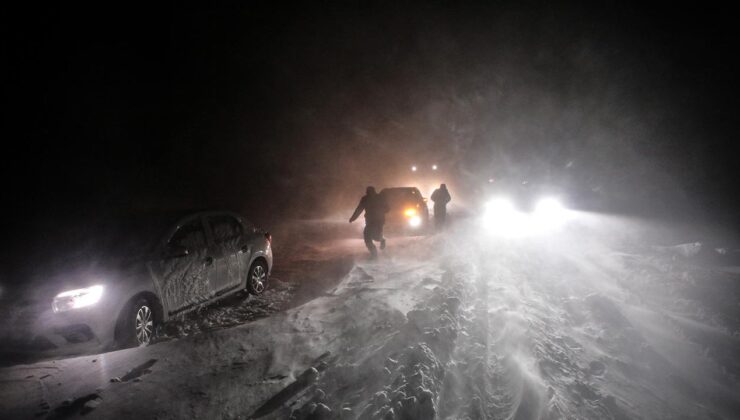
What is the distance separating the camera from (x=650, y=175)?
2145cm

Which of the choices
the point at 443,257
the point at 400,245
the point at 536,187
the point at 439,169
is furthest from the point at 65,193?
the point at 439,169

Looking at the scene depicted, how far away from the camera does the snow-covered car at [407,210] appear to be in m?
13.6

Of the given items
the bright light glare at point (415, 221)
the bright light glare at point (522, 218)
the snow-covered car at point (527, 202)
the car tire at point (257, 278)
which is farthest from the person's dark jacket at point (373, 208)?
the snow-covered car at point (527, 202)

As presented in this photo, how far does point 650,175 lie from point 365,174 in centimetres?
2571

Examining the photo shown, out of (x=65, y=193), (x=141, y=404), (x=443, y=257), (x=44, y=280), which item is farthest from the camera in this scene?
(x=65, y=193)

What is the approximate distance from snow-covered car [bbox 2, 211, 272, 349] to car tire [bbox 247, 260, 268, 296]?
20cm

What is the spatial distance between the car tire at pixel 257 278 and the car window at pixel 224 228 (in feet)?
2.47

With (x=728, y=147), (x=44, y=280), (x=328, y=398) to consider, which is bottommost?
(x=328, y=398)

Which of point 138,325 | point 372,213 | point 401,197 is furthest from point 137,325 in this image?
point 401,197

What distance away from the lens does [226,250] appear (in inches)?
234

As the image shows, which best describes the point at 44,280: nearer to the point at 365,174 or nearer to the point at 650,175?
the point at 650,175

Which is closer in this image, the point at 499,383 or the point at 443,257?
the point at 499,383

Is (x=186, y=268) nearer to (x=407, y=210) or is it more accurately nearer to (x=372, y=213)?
(x=372, y=213)

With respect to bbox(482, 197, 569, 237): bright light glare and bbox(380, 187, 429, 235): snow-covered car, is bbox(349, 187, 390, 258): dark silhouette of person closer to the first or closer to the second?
bbox(380, 187, 429, 235): snow-covered car
